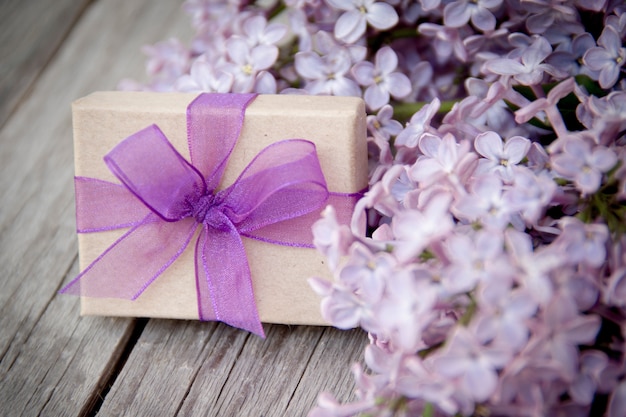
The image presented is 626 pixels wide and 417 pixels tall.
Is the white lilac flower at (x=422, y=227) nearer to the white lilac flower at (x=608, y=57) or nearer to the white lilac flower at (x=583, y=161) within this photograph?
the white lilac flower at (x=583, y=161)

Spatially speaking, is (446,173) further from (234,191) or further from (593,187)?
(234,191)

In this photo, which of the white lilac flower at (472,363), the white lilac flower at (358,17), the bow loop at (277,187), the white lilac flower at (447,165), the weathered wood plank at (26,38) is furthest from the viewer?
the weathered wood plank at (26,38)

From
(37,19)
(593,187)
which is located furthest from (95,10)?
(593,187)

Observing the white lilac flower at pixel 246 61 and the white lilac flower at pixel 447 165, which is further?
the white lilac flower at pixel 246 61

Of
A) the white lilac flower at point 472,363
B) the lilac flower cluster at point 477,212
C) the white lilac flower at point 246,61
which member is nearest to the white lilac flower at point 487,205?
the lilac flower cluster at point 477,212

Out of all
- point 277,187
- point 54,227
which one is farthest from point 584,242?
point 54,227

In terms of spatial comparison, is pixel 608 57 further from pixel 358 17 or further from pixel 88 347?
pixel 88 347

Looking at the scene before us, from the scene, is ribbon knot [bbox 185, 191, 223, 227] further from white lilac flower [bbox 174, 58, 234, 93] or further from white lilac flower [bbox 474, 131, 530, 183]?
white lilac flower [bbox 474, 131, 530, 183]
